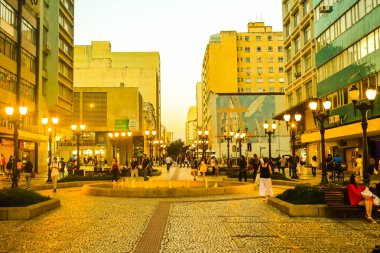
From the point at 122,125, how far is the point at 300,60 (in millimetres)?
39855

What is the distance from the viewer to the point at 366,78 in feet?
112

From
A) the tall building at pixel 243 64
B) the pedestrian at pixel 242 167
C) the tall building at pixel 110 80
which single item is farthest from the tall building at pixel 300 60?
the tall building at pixel 243 64

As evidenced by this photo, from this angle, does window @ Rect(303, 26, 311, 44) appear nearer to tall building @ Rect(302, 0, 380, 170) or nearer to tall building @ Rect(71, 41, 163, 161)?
tall building @ Rect(302, 0, 380, 170)

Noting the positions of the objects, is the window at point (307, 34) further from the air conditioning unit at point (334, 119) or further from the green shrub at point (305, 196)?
the green shrub at point (305, 196)

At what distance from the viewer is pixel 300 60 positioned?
180 feet

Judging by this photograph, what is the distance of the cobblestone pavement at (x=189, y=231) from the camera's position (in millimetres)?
9203

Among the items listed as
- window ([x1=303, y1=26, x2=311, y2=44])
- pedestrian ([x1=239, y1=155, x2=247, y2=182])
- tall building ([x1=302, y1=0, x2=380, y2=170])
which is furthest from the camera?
window ([x1=303, y1=26, x2=311, y2=44])

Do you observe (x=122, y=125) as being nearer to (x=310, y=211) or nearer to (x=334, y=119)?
(x=334, y=119)

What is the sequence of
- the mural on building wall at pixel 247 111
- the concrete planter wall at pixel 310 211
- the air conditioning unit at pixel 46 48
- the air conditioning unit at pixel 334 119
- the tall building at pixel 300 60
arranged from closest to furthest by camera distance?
the concrete planter wall at pixel 310 211, the air conditioning unit at pixel 334 119, the tall building at pixel 300 60, the air conditioning unit at pixel 46 48, the mural on building wall at pixel 247 111

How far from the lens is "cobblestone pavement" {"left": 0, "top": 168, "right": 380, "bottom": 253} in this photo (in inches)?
362

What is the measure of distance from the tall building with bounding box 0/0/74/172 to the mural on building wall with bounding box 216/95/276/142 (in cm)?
4429

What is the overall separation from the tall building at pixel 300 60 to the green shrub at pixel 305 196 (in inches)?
1332

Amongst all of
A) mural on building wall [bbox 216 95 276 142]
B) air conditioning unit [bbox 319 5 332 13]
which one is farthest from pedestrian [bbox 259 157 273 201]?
mural on building wall [bbox 216 95 276 142]

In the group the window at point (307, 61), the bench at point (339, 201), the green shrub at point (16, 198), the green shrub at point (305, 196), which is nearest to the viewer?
the bench at point (339, 201)
